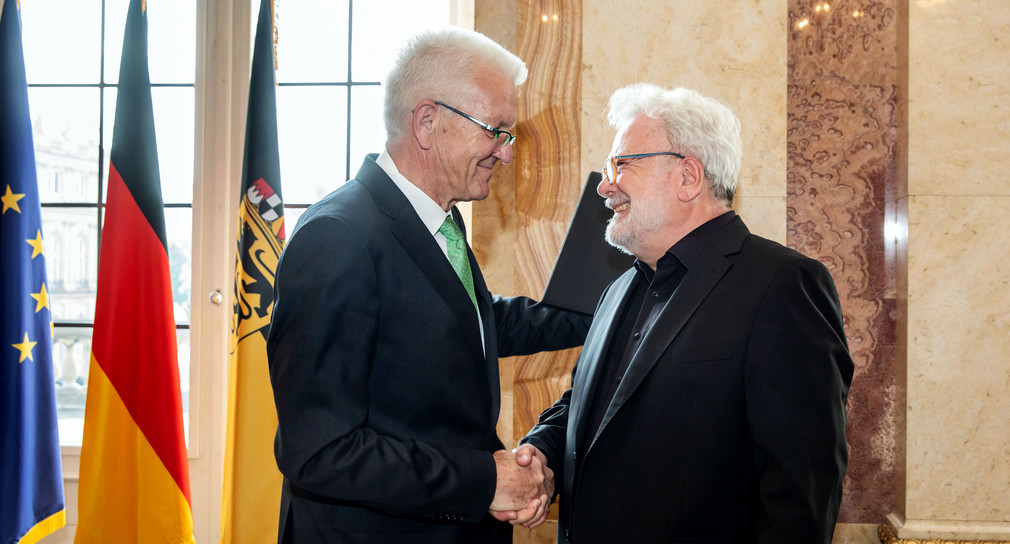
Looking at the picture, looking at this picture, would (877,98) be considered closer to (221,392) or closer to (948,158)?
(948,158)

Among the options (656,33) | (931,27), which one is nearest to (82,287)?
(656,33)

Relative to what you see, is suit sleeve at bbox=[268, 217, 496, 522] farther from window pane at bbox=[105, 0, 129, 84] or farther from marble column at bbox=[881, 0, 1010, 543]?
window pane at bbox=[105, 0, 129, 84]

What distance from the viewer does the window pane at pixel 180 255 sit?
3.36m

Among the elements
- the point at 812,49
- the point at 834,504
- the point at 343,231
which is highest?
the point at 812,49

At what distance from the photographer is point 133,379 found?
278 cm

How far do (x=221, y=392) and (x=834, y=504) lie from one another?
2805 millimetres

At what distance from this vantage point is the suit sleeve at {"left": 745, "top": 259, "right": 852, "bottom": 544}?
1286mm

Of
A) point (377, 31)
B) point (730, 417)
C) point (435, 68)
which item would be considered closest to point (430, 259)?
point (435, 68)

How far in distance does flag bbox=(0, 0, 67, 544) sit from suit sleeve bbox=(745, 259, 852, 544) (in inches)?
108

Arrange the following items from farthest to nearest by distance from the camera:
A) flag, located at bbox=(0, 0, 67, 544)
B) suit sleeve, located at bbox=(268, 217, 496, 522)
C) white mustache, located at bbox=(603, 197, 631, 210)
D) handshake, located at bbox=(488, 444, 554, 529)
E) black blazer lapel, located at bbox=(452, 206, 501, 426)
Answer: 1. flag, located at bbox=(0, 0, 67, 544)
2. white mustache, located at bbox=(603, 197, 631, 210)
3. black blazer lapel, located at bbox=(452, 206, 501, 426)
4. handshake, located at bbox=(488, 444, 554, 529)
5. suit sleeve, located at bbox=(268, 217, 496, 522)

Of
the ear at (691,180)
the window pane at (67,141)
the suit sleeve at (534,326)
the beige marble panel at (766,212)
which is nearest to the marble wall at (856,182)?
the beige marble panel at (766,212)

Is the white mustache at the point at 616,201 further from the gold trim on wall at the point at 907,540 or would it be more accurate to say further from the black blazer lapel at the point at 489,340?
the gold trim on wall at the point at 907,540

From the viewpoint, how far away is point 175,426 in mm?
2781

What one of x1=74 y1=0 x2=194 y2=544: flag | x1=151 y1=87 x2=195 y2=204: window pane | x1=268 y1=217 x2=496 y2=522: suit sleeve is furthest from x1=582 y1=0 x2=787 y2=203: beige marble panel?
x1=151 y1=87 x2=195 y2=204: window pane
